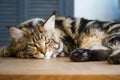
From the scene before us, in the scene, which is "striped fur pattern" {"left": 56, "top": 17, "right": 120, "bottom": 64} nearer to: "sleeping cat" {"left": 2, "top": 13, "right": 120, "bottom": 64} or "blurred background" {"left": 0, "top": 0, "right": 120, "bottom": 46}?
"sleeping cat" {"left": 2, "top": 13, "right": 120, "bottom": 64}

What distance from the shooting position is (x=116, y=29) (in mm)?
1476

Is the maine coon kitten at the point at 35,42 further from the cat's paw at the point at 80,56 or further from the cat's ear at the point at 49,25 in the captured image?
the cat's paw at the point at 80,56

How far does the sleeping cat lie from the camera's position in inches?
51.2

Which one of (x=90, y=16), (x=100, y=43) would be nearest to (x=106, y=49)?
(x=100, y=43)

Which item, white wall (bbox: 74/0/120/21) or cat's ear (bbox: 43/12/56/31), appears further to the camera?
white wall (bbox: 74/0/120/21)

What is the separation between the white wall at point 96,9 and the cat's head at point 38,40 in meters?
0.83

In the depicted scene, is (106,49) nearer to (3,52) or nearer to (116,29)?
(116,29)

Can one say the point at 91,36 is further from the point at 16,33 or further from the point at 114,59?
the point at 114,59

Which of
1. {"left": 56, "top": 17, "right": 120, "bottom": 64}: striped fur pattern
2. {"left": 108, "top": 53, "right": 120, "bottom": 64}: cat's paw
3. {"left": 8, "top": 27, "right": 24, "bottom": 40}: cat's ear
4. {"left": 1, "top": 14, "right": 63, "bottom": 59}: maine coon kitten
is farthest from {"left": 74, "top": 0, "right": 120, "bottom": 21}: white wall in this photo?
{"left": 108, "top": 53, "right": 120, "bottom": 64}: cat's paw

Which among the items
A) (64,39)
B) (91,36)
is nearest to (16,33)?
(64,39)

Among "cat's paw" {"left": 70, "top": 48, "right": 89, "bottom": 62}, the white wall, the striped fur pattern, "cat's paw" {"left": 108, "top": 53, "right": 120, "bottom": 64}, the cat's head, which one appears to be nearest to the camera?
"cat's paw" {"left": 108, "top": 53, "right": 120, "bottom": 64}

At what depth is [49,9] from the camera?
2.33 metres

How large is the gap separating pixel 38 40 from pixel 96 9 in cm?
99

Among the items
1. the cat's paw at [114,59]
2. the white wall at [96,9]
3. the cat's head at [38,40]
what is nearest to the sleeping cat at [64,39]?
the cat's head at [38,40]
